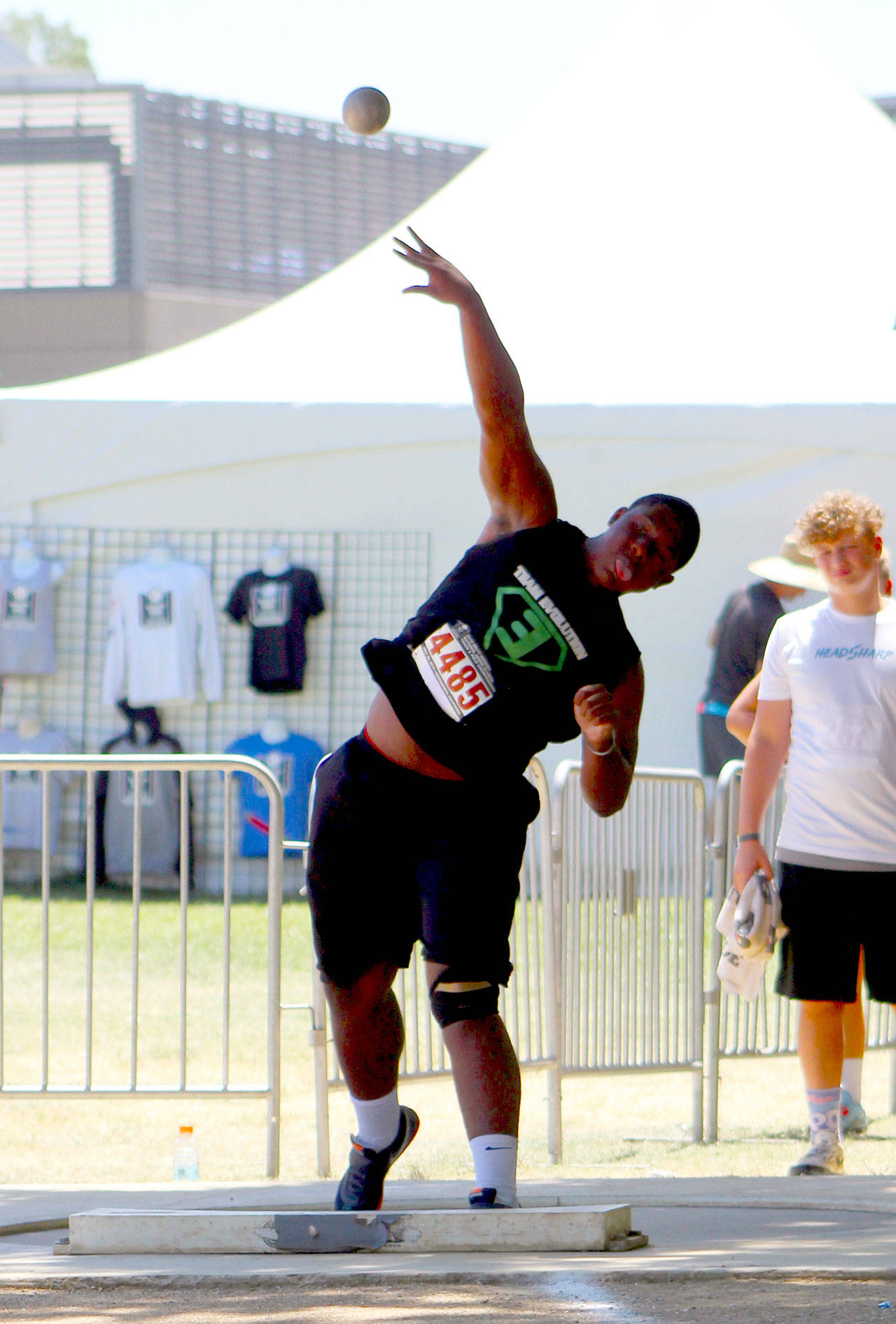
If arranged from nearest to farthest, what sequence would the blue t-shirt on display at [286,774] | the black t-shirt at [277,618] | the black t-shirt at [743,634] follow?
the black t-shirt at [743,634], the blue t-shirt on display at [286,774], the black t-shirt at [277,618]

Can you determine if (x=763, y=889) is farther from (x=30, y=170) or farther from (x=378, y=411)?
(x=30, y=170)

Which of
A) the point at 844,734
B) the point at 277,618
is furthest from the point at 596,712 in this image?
the point at 277,618

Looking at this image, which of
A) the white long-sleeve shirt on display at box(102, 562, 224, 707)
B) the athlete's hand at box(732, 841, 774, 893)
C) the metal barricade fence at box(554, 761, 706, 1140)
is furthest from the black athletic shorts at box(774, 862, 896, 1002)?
the white long-sleeve shirt on display at box(102, 562, 224, 707)

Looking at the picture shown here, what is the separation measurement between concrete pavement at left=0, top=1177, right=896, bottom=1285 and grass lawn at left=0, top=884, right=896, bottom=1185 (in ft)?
2.00

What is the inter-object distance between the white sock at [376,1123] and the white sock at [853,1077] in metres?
2.24

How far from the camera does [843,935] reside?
4.47m

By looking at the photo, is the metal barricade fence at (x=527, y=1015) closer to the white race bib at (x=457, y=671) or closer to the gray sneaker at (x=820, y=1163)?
the gray sneaker at (x=820, y=1163)

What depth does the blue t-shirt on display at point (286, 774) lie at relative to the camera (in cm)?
1067

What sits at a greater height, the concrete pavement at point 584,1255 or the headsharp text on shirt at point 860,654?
the headsharp text on shirt at point 860,654

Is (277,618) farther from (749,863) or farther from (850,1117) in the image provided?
(749,863)

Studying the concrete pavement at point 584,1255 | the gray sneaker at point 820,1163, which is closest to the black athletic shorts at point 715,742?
the gray sneaker at point 820,1163

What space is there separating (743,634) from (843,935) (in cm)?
533

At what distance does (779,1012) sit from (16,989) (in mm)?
3602

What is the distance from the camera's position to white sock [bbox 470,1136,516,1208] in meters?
3.11
